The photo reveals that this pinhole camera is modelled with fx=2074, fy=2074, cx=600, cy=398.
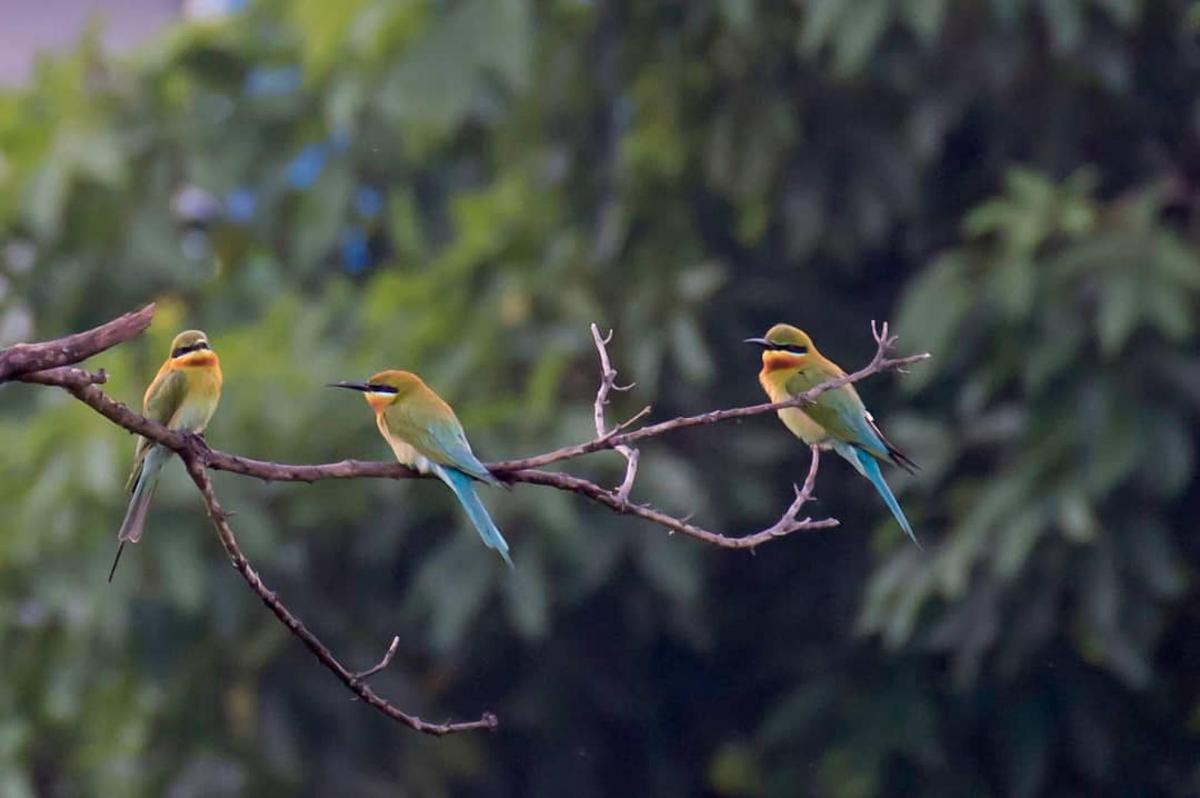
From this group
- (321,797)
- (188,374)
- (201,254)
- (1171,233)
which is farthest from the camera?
(201,254)

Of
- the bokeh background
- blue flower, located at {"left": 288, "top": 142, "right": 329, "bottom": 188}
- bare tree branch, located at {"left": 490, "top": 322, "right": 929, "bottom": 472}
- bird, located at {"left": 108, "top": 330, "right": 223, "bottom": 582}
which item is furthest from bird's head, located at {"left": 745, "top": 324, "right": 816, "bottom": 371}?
blue flower, located at {"left": 288, "top": 142, "right": 329, "bottom": 188}

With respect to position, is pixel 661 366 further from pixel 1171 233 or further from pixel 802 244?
pixel 1171 233

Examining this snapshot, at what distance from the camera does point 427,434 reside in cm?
362

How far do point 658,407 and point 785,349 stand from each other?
8.07 feet

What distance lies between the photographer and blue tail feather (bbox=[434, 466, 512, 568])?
344 centimetres

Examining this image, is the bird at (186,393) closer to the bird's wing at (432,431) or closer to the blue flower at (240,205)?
the bird's wing at (432,431)

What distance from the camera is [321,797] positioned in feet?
20.0

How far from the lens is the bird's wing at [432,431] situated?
3547 mm

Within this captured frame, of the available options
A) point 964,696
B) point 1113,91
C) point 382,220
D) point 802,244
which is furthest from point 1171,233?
point 382,220

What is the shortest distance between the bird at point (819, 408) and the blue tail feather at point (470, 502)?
1.74ft

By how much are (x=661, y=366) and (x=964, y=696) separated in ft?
4.34

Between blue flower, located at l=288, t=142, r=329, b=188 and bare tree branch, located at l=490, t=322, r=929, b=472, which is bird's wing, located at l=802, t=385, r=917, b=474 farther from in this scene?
blue flower, located at l=288, t=142, r=329, b=188

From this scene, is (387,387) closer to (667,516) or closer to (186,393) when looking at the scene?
(186,393)

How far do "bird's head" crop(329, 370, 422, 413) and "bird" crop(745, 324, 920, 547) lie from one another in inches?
26.2
